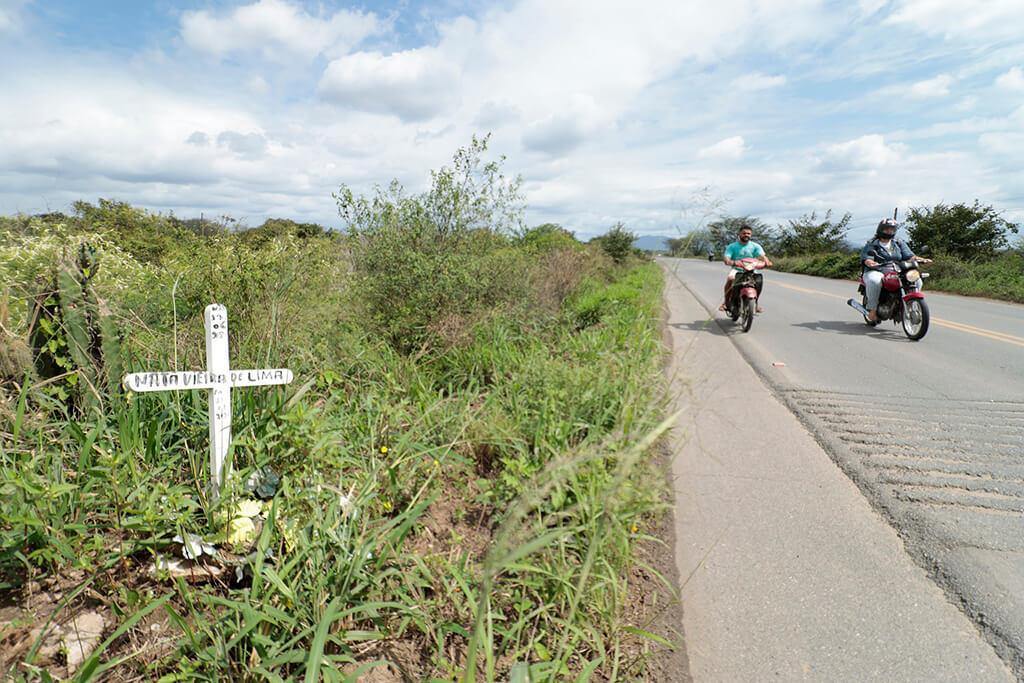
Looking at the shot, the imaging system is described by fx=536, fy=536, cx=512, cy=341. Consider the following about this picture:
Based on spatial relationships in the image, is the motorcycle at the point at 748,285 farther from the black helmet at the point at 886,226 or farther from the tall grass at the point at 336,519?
the tall grass at the point at 336,519

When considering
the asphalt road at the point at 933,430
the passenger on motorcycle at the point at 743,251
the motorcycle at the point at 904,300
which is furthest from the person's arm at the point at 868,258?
→ the passenger on motorcycle at the point at 743,251

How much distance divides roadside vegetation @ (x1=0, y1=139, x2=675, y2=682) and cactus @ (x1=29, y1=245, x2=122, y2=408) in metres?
0.01

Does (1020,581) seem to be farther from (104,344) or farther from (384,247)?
(384,247)

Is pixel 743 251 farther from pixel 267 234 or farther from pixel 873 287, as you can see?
pixel 267 234

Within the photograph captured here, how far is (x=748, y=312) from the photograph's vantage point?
9102 mm

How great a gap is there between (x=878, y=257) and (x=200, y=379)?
33.5 feet

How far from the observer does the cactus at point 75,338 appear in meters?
2.94

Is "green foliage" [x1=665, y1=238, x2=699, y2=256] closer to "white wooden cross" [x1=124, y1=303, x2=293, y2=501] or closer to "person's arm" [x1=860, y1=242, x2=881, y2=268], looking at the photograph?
"white wooden cross" [x1=124, y1=303, x2=293, y2=501]

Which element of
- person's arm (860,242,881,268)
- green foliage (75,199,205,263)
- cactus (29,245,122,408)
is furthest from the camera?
person's arm (860,242,881,268)

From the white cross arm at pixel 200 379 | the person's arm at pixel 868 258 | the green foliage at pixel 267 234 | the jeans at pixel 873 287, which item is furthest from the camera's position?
the person's arm at pixel 868 258

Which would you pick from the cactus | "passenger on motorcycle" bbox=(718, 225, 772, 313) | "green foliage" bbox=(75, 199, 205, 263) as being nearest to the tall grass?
the cactus

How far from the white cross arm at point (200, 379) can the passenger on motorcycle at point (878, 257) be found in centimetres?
953

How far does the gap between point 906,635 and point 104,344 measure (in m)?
4.13

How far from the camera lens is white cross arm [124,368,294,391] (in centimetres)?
229
